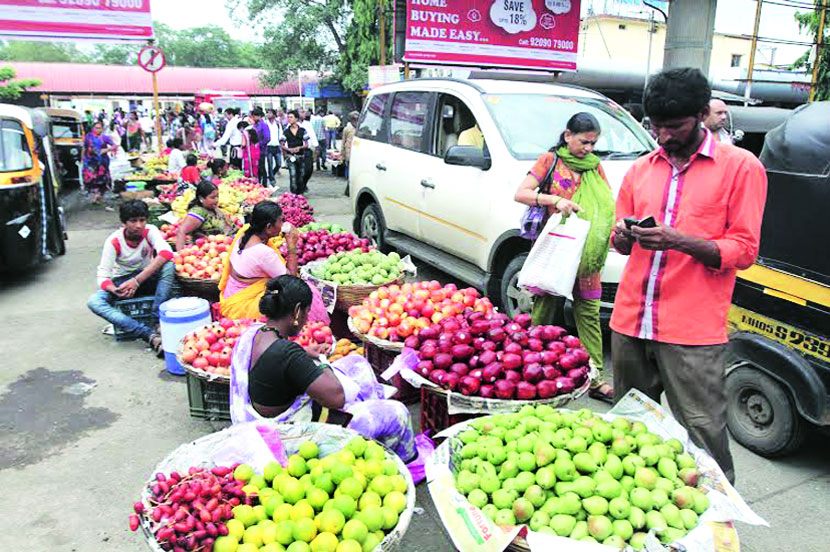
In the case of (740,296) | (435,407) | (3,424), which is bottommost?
(3,424)

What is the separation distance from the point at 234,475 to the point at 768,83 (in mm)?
24583

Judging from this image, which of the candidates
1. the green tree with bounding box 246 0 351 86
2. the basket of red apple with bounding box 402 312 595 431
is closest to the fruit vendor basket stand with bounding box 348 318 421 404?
the basket of red apple with bounding box 402 312 595 431

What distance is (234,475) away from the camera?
284cm

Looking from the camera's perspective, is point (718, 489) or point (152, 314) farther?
point (152, 314)

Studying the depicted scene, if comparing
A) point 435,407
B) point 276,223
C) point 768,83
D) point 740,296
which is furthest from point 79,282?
point 768,83

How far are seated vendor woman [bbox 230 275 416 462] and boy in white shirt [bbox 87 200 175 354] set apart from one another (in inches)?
115

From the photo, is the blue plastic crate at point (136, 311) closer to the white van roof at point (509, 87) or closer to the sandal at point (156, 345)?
the sandal at point (156, 345)

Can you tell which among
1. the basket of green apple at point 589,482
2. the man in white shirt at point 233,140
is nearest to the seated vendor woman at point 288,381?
the basket of green apple at point 589,482

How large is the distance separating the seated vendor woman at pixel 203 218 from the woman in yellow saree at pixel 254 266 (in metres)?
2.07

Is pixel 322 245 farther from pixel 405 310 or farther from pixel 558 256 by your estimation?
pixel 558 256

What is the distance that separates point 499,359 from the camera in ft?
12.5

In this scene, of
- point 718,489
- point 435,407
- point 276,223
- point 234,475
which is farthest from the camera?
point 276,223

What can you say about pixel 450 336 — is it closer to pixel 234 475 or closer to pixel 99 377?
pixel 234 475

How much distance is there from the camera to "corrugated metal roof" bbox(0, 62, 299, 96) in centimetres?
4378
